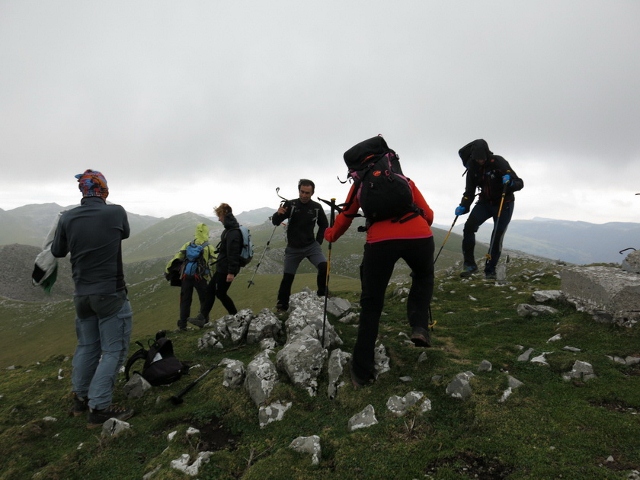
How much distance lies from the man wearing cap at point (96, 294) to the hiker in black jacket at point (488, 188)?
10.9 metres

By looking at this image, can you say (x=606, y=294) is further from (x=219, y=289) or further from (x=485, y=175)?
(x=219, y=289)

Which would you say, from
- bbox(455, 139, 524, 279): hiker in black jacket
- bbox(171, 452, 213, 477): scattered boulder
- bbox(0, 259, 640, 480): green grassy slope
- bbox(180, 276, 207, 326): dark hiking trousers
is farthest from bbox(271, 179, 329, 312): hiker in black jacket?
bbox(171, 452, 213, 477): scattered boulder

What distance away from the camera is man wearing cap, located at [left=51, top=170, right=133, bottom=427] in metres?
5.88

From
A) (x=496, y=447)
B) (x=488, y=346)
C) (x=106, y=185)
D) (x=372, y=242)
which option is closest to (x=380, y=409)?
(x=496, y=447)

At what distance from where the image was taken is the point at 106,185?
6477 mm

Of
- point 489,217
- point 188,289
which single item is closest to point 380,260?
point 489,217

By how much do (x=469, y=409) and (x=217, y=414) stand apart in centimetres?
416

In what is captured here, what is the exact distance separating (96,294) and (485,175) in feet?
39.7

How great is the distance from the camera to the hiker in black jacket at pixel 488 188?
437 inches

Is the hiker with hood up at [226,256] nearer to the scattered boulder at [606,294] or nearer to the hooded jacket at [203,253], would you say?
the hooded jacket at [203,253]

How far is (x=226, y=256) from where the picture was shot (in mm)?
11242

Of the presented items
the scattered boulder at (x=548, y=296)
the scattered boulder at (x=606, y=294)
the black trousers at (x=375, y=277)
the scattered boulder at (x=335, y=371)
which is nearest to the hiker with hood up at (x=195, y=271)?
the scattered boulder at (x=335, y=371)

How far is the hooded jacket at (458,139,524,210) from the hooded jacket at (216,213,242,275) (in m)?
8.46

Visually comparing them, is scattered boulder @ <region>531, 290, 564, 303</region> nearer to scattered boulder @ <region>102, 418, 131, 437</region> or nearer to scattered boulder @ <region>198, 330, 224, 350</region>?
scattered boulder @ <region>198, 330, 224, 350</region>
